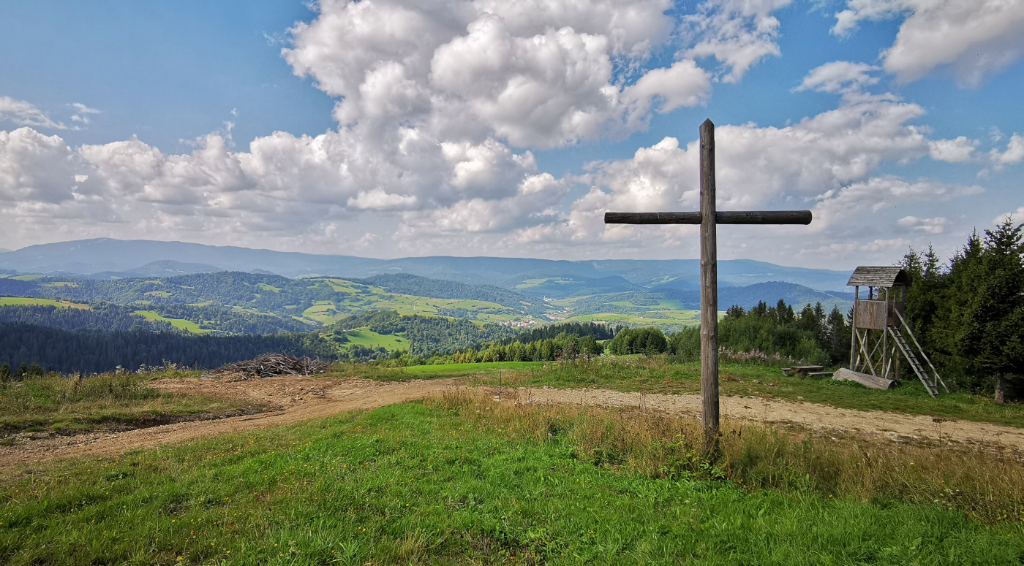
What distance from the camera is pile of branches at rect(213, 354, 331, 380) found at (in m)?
21.5

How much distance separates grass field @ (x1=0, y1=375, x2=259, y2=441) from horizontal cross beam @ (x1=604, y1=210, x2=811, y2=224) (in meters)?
13.5

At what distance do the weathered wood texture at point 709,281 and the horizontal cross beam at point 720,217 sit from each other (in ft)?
0.61

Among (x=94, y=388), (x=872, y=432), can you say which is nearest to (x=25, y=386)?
(x=94, y=388)

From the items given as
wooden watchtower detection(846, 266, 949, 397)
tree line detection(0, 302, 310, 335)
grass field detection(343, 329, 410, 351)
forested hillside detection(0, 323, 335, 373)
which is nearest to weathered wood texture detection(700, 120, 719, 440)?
wooden watchtower detection(846, 266, 949, 397)

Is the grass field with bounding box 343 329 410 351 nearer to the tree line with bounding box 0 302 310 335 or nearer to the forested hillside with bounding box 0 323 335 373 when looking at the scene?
the forested hillside with bounding box 0 323 335 373

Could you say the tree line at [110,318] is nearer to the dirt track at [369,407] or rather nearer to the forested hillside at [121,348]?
the forested hillside at [121,348]

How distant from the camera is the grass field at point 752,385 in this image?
13352 mm

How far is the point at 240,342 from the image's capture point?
4441 inches

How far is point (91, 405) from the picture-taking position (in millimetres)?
12070

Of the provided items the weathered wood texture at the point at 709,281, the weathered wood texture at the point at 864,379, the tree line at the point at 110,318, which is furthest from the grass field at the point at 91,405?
the tree line at the point at 110,318

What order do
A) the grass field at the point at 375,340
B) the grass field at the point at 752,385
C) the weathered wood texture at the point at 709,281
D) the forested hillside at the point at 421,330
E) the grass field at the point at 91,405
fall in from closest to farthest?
the weathered wood texture at the point at 709,281
the grass field at the point at 91,405
the grass field at the point at 752,385
the grass field at the point at 375,340
the forested hillside at the point at 421,330

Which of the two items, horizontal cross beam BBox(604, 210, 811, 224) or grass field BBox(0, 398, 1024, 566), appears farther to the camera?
horizontal cross beam BBox(604, 210, 811, 224)

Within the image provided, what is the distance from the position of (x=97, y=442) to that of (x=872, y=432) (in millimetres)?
17800

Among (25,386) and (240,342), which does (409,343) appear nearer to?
(240,342)
